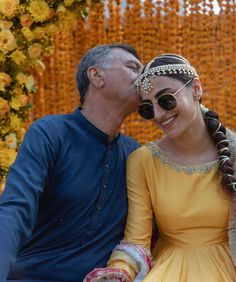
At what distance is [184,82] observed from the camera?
106 inches

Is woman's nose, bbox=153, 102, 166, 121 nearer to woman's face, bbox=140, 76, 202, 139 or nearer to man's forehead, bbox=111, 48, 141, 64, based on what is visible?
woman's face, bbox=140, 76, 202, 139

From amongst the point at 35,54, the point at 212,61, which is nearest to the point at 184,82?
the point at 35,54

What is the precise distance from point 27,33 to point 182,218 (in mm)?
1964

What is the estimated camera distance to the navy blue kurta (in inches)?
109

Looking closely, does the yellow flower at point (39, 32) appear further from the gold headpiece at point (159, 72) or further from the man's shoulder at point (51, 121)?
the gold headpiece at point (159, 72)

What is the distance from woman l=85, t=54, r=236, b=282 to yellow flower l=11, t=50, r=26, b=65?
5.21ft

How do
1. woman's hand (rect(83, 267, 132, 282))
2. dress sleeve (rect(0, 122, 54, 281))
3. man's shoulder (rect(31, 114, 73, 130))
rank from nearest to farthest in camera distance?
dress sleeve (rect(0, 122, 54, 281)) < woman's hand (rect(83, 267, 132, 282)) < man's shoulder (rect(31, 114, 73, 130))

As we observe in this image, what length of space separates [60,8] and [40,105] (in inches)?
45.3

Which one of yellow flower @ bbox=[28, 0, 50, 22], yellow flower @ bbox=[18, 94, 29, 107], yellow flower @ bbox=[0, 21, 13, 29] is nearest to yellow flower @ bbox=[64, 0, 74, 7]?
yellow flower @ bbox=[28, 0, 50, 22]

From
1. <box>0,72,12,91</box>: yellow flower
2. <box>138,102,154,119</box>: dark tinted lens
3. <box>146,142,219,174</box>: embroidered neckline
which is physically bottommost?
<box>146,142,219,174</box>: embroidered neckline

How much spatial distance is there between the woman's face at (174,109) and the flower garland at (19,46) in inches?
65.0

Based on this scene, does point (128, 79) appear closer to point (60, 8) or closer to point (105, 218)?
point (105, 218)

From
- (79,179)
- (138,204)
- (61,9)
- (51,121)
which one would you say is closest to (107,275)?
(138,204)

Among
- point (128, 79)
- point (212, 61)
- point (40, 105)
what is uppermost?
point (128, 79)
